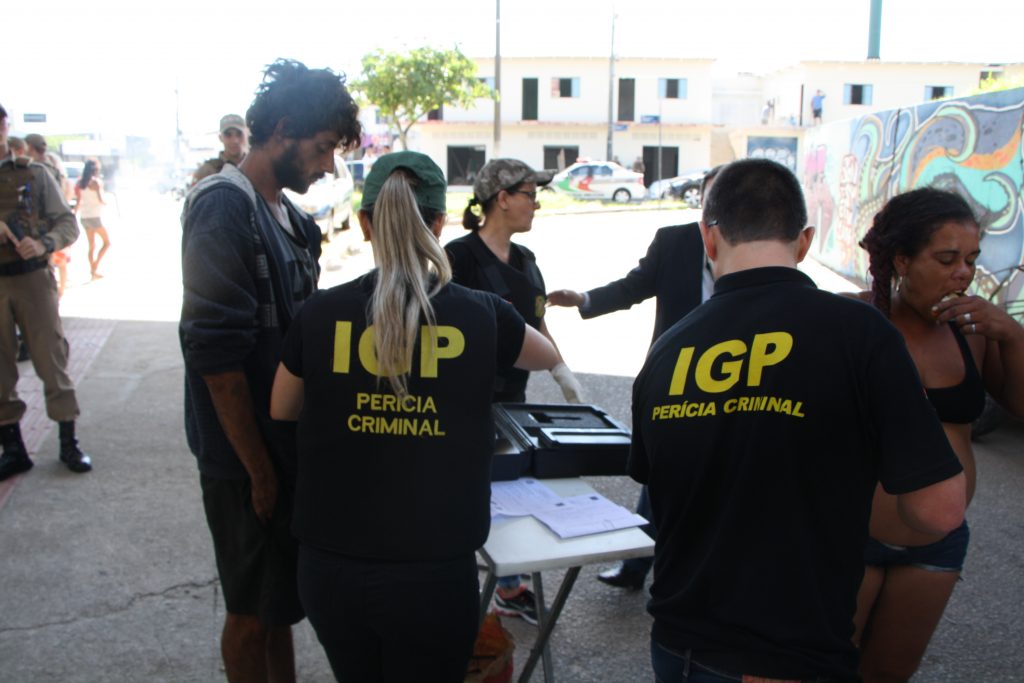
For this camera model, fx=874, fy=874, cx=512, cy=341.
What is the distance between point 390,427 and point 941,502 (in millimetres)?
1123

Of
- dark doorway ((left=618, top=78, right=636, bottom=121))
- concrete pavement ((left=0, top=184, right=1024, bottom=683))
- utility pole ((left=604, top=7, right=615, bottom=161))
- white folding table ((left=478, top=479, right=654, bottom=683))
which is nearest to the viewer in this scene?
white folding table ((left=478, top=479, right=654, bottom=683))

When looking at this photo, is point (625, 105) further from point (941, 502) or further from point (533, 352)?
point (941, 502)

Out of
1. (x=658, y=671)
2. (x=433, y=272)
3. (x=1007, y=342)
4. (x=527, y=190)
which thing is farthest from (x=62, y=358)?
(x=1007, y=342)

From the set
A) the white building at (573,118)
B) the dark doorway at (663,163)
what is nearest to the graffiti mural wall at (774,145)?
the white building at (573,118)

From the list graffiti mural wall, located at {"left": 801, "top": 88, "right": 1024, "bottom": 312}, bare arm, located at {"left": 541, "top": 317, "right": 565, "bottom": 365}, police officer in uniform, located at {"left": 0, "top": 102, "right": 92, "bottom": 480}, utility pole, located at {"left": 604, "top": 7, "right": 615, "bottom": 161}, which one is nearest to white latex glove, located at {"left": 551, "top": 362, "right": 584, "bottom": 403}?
bare arm, located at {"left": 541, "top": 317, "right": 565, "bottom": 365}

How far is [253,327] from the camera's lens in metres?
2.32

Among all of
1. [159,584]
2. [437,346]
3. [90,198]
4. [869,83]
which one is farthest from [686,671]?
[869,83]

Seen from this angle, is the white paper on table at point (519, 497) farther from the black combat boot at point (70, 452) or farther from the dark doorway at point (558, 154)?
the dark doorway at point (558, 154)

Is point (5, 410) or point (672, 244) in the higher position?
point (672, 244)

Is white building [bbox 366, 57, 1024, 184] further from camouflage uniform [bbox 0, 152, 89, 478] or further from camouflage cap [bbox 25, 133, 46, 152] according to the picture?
camouflage uniform [bbox 0, 152, 89, 478]

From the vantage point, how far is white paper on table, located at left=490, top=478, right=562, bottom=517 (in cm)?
248

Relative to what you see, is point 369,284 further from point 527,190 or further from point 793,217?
point 527,190

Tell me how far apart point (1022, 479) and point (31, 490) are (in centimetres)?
600

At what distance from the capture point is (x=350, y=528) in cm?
200
